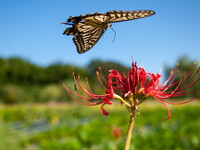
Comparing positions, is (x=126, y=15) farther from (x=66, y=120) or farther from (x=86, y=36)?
(x=66, y=120)

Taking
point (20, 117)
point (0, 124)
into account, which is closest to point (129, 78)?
point (0, 124)

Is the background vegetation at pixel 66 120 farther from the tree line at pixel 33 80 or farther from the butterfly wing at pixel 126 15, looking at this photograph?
the butterfly wing at pixel 126 15

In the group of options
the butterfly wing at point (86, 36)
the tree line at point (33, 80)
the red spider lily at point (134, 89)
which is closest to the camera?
the red spider lily at point (134, 89)

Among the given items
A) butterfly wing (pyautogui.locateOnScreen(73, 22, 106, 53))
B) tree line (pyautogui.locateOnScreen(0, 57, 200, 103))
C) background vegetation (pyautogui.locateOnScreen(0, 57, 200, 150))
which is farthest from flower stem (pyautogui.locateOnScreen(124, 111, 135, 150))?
tree line (pyautogui.locateOnScreen(0, 57, 200, 103))

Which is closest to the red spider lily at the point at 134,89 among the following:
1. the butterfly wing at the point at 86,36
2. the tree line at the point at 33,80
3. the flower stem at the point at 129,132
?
the flower stem at the point at 129,132

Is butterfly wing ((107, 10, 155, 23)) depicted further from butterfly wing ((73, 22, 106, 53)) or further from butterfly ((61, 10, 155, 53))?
butterfly wing ((73, 22, 106, 53))

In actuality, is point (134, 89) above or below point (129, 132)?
above

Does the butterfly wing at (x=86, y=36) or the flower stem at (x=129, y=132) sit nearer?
the flower stem at (x=129, y=132)

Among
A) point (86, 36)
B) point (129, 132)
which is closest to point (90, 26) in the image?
point (86, 36)
